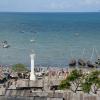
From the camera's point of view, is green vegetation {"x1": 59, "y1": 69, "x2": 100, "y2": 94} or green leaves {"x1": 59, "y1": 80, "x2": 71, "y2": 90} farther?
green leaves {"x1": 59, "y1": 80, "x2": 71, "y2": 90}

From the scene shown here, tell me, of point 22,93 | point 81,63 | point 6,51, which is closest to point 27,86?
point 22,93

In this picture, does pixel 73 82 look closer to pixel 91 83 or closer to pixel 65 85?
pixel 65 85

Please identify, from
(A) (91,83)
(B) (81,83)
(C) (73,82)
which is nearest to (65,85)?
(B) (81,83)

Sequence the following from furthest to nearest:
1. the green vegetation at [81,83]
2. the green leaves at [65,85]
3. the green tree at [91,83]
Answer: the green leaves at [65,85], the green vegetation at [81,83], the green tree at [91,83]

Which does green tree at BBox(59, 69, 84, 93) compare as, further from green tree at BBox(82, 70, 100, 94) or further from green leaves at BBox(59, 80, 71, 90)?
green tree at BBox(82, 70, 100, 94)

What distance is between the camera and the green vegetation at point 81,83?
2309cm

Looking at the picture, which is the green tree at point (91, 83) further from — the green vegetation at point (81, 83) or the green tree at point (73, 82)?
the green tree at point (73, 82)

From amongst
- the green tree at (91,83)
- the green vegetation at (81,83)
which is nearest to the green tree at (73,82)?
the green vegetation at (81,83)

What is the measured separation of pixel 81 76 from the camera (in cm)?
2556

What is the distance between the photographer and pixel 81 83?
24000 mm

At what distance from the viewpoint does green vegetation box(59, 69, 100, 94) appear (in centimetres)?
2309

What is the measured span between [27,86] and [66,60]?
35237 millimetres

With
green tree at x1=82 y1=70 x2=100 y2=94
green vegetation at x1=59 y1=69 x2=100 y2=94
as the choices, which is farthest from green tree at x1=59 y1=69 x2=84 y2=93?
green tree at x1=82 y1=70 x2=100 y2=94

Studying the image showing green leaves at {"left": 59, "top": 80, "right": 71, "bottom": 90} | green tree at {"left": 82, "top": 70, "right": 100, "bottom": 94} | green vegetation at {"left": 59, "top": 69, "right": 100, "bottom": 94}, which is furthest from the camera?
green leaves at {"left": 59, "top": 80, "right": 71, "bottom": 90}
